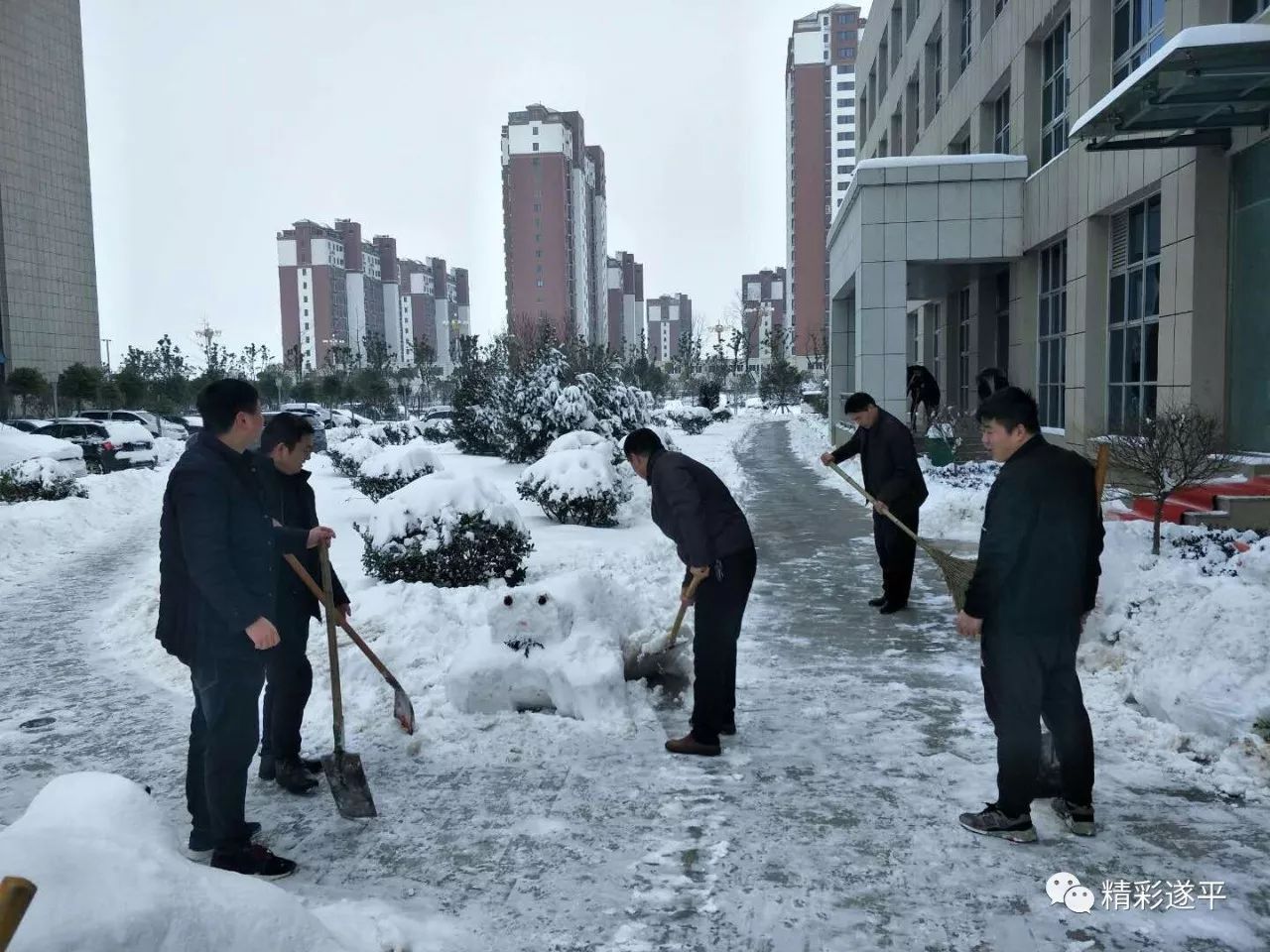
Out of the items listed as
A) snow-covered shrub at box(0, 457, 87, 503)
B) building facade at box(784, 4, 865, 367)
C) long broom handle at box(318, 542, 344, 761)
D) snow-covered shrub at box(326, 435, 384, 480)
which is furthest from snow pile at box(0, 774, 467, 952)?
building facade at box(784, 4, 865, 367)

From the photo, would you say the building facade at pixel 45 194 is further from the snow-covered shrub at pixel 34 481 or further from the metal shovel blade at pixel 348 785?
the metal shovel blade at pixel 348 785

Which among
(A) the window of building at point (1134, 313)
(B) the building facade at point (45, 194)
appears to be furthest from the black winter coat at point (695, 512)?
(B) the building facade at point (45, 194)

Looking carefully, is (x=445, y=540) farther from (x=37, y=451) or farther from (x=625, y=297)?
(x=625, y=297)

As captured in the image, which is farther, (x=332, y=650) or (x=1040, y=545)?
(x=332, y=650)

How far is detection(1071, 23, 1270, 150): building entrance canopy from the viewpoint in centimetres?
790

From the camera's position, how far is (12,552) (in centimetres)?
1134

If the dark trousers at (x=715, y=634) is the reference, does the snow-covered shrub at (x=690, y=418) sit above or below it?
above

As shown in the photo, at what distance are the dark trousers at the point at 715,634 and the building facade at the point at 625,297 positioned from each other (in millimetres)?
146478

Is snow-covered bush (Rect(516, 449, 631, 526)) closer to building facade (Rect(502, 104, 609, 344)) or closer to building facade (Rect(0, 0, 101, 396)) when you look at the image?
building facade (Rect(0, 0, 101, 396))

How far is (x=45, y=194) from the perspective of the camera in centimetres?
6738

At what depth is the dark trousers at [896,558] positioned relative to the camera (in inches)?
295

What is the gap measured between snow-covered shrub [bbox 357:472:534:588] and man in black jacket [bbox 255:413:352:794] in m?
3.44

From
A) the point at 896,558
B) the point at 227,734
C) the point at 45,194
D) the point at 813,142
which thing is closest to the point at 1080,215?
the point at 896,558

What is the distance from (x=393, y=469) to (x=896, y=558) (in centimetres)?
815
